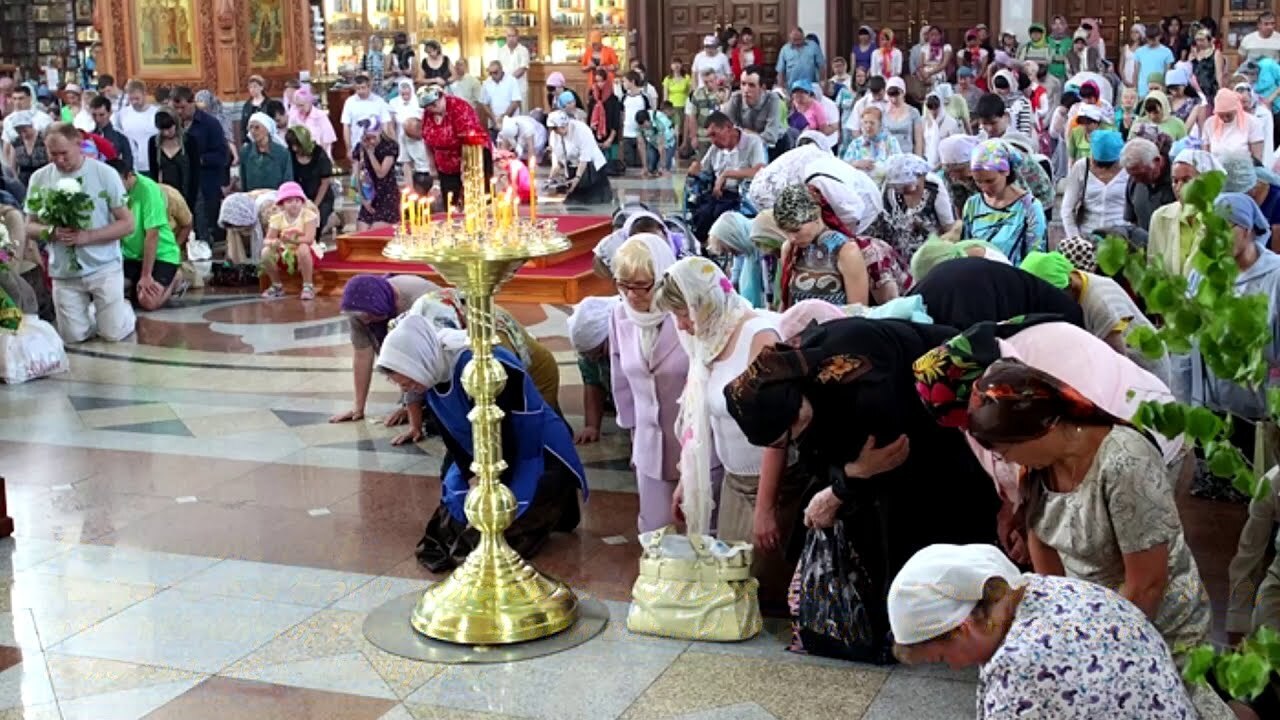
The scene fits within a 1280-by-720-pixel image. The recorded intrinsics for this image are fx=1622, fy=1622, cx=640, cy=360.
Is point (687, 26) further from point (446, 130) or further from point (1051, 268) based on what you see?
point (1051, 268)

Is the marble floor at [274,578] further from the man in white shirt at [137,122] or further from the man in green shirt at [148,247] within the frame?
the man in white shirt at [137,122]

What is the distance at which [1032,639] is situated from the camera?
311cm

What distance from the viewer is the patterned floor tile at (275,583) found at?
612 centimetres

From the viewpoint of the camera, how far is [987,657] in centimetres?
326

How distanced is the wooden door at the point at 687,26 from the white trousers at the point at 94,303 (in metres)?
18.8

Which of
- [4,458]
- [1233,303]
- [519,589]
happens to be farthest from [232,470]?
[1233,303]

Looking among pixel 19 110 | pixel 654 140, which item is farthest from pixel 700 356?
pixel 654 140

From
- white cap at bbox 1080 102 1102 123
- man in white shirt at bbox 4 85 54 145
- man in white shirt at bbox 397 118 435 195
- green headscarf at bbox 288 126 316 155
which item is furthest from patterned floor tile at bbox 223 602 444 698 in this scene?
man in white shirt at bbox 4 85 54 145

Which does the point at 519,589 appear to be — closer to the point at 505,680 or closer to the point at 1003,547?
the point at 505,680

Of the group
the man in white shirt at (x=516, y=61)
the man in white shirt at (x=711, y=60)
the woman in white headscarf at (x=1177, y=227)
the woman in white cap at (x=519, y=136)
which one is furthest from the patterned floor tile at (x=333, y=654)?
the man in white shirt at (x=516, y=61)

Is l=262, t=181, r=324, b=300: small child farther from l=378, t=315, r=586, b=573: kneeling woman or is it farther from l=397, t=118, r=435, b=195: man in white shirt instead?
l=378, t=315, r=586, b=573: kneeling woman

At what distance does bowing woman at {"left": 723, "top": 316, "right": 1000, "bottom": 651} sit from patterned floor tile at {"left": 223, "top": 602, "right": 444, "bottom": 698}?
1.42 m

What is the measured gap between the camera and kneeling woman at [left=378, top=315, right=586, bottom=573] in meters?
6.19

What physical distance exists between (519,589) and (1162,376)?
2599 mm
